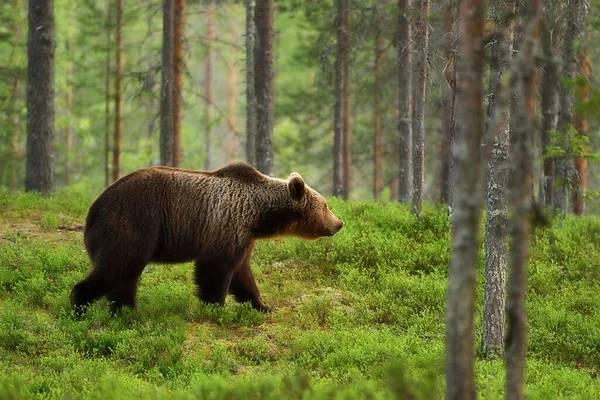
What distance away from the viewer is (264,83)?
16984 millimetres

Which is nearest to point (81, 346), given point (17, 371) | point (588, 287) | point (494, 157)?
point (17, 371)

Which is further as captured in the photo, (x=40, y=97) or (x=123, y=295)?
(x=40, y=97)

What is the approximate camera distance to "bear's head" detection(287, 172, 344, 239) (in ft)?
35.6

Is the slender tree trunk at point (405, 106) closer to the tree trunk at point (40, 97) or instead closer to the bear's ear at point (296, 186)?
the tree trunk at point (40, 97)

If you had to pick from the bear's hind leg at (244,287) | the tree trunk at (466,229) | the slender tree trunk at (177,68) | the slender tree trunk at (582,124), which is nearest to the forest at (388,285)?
the tree trunk at (466,229)

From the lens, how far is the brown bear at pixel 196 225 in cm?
939

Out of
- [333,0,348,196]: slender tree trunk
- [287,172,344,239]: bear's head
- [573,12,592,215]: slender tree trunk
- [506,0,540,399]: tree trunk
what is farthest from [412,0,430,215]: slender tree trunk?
[333,0,348,196]: slender tree trunk

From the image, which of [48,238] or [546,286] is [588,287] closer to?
[546,286]

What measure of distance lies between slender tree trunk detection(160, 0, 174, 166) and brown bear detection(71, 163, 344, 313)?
29.2ft

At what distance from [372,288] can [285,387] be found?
5.06 metres

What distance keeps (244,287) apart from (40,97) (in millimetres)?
8720

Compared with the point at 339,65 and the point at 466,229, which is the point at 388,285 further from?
the point at 339,65

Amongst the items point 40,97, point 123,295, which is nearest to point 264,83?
point 40,97

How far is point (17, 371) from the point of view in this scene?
781 centimetres
